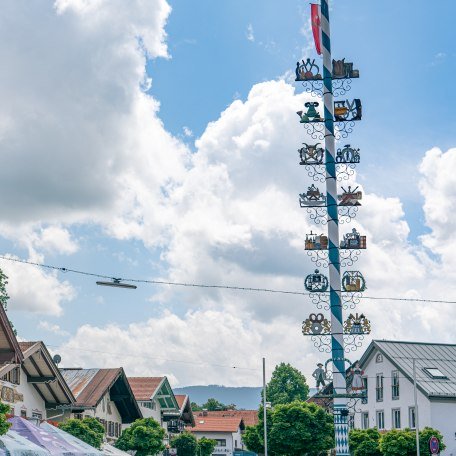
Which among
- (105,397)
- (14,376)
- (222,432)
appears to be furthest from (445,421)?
(222,432)

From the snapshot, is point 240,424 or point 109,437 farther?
point 240,424

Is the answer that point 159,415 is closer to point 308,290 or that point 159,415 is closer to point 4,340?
point 308,290

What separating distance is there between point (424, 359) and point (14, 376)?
48.9 meters

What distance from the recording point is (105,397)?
220ft

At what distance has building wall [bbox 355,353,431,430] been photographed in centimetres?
7931

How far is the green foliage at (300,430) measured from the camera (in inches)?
2916

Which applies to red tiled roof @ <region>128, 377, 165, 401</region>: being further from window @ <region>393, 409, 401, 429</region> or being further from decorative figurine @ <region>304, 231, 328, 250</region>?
decorative figurine @ <region>304, 231, 328, 250</region>

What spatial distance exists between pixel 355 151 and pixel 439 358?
46575mm

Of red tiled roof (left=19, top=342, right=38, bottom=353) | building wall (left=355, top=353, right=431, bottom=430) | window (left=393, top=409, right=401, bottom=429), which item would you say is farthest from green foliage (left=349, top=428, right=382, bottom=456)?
red tiled roof (left=19, top=342, right=38, bottom=353)

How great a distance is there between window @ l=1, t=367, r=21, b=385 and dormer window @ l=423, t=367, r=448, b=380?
149ft

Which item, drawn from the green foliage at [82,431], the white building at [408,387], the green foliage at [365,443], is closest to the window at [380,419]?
the white building at [408,387]

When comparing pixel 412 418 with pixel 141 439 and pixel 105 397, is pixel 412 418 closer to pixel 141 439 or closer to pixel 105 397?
pixel 141 439

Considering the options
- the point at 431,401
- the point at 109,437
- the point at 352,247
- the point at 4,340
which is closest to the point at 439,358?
the point at 431,401

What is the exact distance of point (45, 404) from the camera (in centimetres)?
5284
